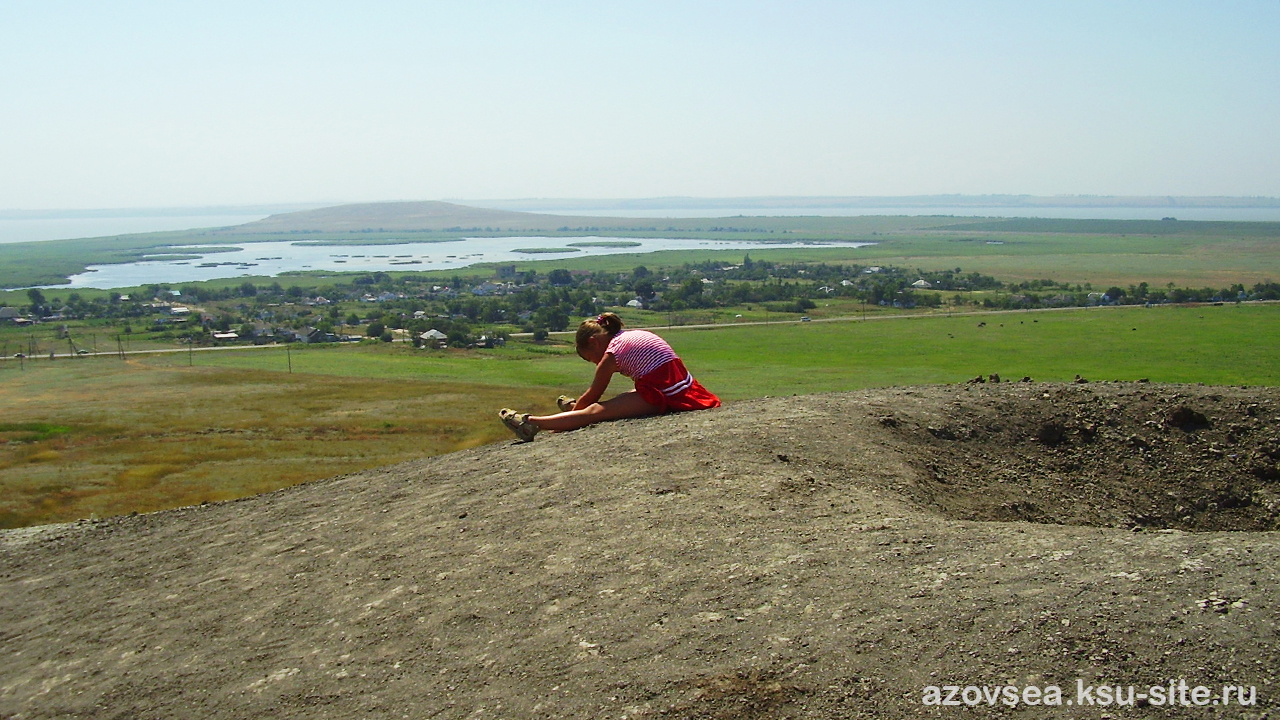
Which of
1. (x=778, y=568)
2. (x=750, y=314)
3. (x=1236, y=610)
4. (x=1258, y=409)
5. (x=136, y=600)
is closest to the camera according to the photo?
(x=1236, y=610)

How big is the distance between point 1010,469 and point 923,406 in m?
1.48

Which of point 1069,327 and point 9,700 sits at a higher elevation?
point 9,700

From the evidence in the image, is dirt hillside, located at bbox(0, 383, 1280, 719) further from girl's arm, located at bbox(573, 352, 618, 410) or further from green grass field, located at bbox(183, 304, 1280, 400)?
green grass field, located at bbox(183, 304, 1280, 400)

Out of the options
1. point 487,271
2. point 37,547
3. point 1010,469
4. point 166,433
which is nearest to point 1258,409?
point 1010,469

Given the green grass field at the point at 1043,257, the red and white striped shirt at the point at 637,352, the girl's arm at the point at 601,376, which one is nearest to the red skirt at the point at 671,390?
the red and white striped shirt at the point at 637,352

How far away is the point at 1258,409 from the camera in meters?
9.92

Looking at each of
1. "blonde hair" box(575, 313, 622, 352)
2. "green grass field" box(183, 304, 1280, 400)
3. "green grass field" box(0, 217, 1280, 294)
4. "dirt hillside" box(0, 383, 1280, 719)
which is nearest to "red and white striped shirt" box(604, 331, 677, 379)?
"blonde hair" box(575, 313, 622, 352)

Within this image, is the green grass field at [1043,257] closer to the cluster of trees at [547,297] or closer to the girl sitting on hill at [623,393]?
the cluster of trees at [547,297]

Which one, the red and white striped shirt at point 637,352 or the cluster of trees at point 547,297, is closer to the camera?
the red and white striped shirt at point 637,352

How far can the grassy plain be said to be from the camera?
1005 inches

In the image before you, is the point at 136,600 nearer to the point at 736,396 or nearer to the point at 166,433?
the point at 166,433

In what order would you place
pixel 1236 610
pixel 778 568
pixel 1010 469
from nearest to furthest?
pixel 1236 610
pixel 778 568
pixel 1010 469

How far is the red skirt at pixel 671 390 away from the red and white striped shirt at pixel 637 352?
6.3 inches

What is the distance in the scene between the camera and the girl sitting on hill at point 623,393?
995cm
